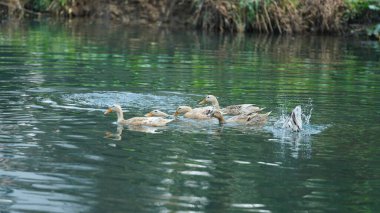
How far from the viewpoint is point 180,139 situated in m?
13.1

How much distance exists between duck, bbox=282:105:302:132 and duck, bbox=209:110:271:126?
513 mm

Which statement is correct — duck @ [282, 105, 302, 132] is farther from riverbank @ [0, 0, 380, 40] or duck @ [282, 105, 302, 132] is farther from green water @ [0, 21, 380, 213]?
riverbank @ [0, 0, 380, 40]

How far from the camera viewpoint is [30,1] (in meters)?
41.3

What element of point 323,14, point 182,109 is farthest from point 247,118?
point 323,14

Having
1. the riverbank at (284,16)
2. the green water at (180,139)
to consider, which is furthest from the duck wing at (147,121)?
the riverbank at (284,16)

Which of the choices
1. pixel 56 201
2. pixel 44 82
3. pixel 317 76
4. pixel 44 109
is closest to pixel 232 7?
pixel 317 76

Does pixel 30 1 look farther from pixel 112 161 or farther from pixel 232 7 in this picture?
pixel 112 161

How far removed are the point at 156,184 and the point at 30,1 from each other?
3221cm

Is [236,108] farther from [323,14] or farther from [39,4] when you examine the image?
[39,4]

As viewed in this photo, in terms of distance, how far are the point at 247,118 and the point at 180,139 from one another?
169 centimetres

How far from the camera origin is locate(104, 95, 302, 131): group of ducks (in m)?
13.9

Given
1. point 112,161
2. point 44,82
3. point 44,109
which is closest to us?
point 112,161

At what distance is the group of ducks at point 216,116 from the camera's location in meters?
13.9

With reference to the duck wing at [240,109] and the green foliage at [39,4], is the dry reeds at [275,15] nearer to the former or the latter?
the green foliage at [39,4]
